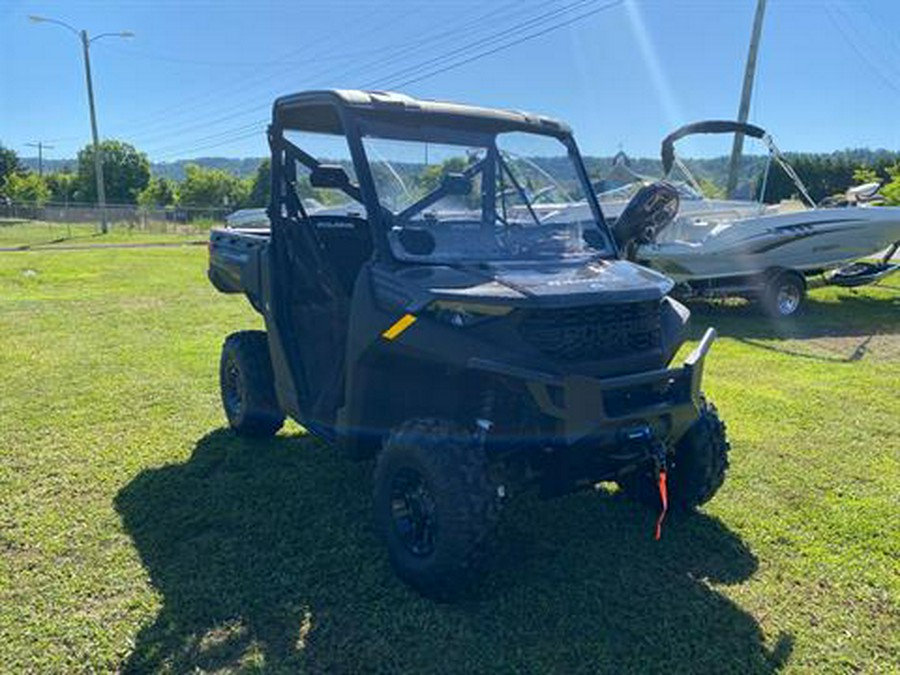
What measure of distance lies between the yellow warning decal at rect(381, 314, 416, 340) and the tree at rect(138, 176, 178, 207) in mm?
67256

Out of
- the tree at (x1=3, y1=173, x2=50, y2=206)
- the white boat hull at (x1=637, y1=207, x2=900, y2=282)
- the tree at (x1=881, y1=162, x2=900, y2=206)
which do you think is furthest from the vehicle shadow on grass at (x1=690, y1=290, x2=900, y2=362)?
the tree at (x1=3, y1=173, x2=50, y2=206)

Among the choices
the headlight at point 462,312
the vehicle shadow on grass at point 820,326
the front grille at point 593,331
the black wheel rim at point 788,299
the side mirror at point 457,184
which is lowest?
the vehicle shadow on grass at point 820,326

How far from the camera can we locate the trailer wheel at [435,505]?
2857 millimetres

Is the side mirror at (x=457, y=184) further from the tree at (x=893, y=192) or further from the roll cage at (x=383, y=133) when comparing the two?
the tree at (x=893, y=192)

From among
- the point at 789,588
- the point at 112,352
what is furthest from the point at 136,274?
the point at 789,588

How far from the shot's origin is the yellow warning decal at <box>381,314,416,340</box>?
296cm

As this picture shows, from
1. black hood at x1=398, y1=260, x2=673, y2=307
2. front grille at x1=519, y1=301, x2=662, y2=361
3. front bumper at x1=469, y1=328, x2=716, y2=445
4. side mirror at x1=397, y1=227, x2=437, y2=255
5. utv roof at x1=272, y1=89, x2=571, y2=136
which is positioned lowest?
front bumper at x1=469, y1=328, x2=716, y2=445

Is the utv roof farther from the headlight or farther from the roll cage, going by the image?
the headlight

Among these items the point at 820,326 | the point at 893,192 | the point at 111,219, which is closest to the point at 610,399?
the point at 820,326

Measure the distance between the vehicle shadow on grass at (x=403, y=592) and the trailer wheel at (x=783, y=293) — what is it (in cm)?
728

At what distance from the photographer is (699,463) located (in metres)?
3.65

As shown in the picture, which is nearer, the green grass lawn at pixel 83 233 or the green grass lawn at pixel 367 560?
the green grass lawn at pixel 367 560

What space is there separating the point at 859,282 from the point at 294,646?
35.6 feet

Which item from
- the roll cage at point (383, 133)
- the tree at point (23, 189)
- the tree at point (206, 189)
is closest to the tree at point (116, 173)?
the tree at point (206, 189)
